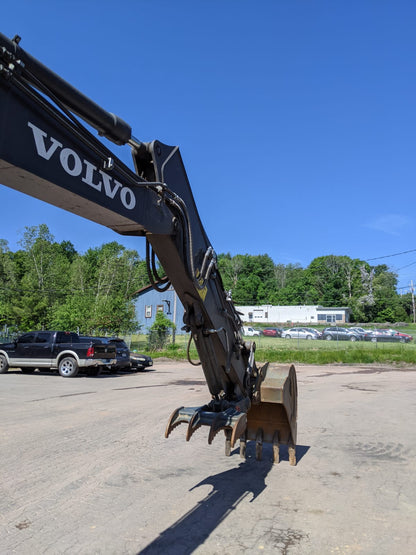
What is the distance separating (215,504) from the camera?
4.67m

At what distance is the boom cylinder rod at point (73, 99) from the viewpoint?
2.16 meters

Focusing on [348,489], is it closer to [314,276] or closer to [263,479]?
[263,479]

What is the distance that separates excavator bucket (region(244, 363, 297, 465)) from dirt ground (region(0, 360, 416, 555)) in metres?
0.33

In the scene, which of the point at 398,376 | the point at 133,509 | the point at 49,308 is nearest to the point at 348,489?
the point at 133,509

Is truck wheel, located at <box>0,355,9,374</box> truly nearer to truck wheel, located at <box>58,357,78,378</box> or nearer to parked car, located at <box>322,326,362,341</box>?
truck wheel, located at <box>58,357,78,378</box>

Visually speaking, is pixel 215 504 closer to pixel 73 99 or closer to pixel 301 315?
pixel 73 99

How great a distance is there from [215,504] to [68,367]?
45.3 ft

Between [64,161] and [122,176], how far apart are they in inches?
21.9

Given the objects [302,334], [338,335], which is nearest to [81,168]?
[338,335]

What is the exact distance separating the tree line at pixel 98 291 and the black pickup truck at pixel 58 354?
19.5 feet

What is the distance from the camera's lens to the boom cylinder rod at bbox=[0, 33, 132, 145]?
7.09 feet

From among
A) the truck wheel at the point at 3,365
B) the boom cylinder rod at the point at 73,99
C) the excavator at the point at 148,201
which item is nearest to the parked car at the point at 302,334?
the truck wheel at the point at 3,365

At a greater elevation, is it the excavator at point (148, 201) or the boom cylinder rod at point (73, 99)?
the boom cylinder rod at point (73, 99)

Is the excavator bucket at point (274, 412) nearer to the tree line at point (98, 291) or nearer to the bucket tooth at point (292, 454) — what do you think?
the bucket tooth at point (292, 454)
